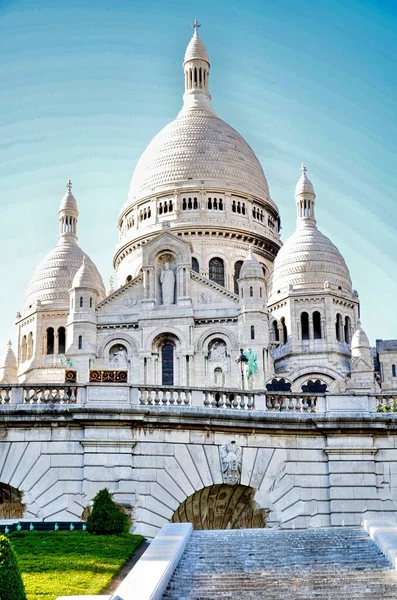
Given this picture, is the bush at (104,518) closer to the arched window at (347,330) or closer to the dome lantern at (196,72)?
the arched window at (347,330)

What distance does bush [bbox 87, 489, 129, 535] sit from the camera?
18.7 metres

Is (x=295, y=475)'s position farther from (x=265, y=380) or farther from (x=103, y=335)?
(x=103, y=335)

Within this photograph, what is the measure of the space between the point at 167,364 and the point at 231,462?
45253mm

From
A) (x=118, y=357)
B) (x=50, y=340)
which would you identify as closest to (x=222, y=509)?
(x=118, y=357)

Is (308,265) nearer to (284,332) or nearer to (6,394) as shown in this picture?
(284,332)

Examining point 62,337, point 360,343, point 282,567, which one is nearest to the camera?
point 282,567

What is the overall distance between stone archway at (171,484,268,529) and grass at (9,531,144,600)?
3231mm

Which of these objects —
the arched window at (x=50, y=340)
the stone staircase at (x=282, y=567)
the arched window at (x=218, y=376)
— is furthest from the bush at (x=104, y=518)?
the arched window at (x=50, y=340)

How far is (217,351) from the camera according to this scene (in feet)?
218

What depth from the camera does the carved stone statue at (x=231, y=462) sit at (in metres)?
21.8

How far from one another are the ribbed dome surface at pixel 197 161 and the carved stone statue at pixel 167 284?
17.8 metres

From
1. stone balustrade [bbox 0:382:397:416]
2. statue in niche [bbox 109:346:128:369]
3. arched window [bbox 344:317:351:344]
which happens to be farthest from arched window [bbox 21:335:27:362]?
stone balustrade [bbox 0:382:397:416]

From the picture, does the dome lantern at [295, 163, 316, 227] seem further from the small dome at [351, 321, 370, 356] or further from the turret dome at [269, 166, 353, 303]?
the small dome at [351, 321, 370, 356]

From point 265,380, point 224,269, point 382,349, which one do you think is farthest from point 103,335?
point 382,349
